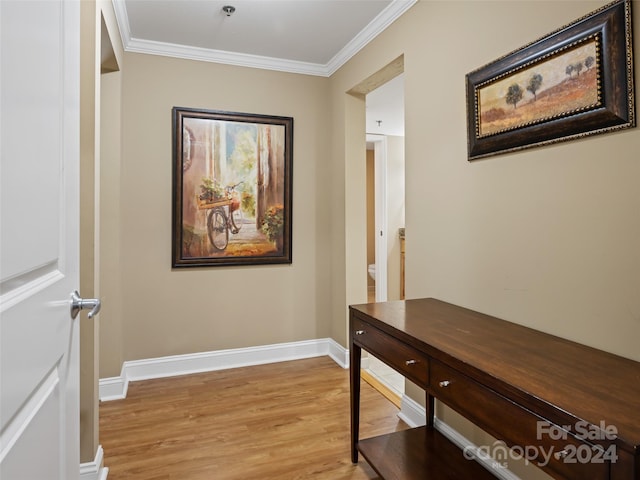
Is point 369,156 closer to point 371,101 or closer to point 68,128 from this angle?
point 371,101

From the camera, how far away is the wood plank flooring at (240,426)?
75.7 inches

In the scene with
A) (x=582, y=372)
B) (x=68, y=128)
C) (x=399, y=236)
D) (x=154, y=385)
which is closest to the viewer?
(x=68, y=128)

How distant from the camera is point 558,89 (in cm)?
149

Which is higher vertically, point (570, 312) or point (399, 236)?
point (399, 236)

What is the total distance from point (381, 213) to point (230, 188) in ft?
8.64

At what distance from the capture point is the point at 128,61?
294cm

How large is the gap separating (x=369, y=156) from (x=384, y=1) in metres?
5.15

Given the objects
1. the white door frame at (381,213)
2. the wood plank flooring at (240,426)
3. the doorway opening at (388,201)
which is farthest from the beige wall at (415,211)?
the white door frame at (381,213)

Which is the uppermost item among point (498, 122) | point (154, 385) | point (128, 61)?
point (128, 61)

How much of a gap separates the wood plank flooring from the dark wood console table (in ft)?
0.99

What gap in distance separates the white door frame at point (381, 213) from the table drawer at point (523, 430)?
3.96 m

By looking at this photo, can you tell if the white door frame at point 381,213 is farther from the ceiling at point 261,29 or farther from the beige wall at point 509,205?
the beige wall at point 509,205

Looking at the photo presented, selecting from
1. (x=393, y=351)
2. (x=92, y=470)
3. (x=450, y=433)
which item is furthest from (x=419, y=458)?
(x=92, y=470)

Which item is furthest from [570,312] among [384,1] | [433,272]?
[384,1]
